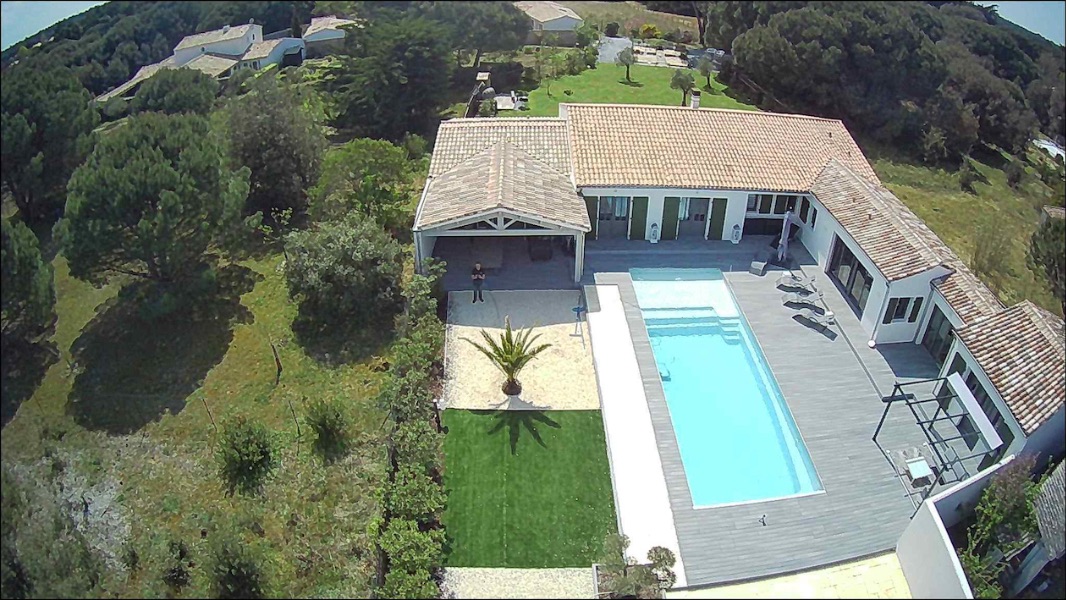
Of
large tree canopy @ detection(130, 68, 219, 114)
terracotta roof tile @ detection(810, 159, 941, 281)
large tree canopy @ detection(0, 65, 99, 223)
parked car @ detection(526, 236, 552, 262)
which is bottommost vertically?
parked car @ detection(526, 236, 552, 262)

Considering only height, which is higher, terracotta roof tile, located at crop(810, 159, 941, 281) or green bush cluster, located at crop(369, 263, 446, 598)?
terracotta roof tile, located at crop(810, 159, 941, 281)

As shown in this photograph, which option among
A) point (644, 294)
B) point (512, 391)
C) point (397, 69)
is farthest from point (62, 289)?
point (397, 69)

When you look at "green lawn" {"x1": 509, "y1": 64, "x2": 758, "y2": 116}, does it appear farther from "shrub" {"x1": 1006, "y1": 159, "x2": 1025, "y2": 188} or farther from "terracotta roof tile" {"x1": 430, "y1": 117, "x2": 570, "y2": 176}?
"shrub" {"x1": 1006, "y1": 159, "x2": 1025, "y2": 188}

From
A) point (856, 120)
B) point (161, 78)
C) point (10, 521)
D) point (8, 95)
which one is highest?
point (8, 95)

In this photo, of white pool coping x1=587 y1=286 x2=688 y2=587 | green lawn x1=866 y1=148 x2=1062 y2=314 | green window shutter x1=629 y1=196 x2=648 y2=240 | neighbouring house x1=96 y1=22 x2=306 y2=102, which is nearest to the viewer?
white pool coping x1=587 y1=286 x2=688 y2=587

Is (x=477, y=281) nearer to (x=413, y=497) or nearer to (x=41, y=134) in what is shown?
(x=413, y=497)

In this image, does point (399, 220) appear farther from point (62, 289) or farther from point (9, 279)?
point (9, 279)

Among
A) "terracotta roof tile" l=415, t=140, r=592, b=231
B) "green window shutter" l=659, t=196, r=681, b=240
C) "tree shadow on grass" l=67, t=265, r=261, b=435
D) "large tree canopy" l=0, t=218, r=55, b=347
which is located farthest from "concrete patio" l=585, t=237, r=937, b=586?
"large tree canopy" l=0, t=218, r=55, b=347
